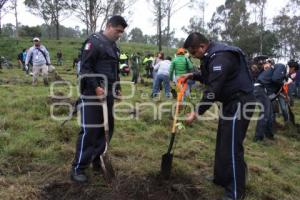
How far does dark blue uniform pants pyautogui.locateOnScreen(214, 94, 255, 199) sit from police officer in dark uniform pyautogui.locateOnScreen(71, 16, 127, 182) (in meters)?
1.45

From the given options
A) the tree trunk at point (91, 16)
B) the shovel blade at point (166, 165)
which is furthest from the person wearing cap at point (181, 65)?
the tree trunk at point (91, 16)

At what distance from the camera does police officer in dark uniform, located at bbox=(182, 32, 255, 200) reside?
475cm

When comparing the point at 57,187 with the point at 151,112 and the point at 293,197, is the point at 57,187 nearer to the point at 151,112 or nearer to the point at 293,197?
the point at 293,197

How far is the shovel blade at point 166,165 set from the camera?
5.39 metres

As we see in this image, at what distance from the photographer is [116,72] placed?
5359 millimetres

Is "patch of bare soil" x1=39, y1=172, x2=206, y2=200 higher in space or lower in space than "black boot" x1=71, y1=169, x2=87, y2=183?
lower

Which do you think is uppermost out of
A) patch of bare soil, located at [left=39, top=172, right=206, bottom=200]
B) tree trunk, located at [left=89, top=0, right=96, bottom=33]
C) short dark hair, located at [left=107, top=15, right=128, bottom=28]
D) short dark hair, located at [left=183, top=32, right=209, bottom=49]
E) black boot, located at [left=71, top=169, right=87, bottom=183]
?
tree trunk, located at [left=89, top=0, right=96, bottom=33]

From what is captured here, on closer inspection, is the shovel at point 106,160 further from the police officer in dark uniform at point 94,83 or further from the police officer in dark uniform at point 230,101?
the police officer in dark uniform at point 230,101

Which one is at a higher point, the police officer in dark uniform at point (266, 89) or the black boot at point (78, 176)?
the police officer in dark uniform at point (266, 89)

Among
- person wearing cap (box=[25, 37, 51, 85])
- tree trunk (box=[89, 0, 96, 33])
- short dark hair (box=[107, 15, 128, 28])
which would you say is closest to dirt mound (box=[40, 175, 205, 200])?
short dark hair (box=[107, 15, 128, 28])

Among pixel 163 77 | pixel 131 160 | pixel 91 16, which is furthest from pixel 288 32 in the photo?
pixel 131 160

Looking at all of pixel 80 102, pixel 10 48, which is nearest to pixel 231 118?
pixel 80 102

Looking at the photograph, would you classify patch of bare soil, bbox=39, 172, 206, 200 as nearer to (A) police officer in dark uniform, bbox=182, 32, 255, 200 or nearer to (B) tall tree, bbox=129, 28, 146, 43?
(A) police officer in dark uniform, bbox=182, 32, 255, 200

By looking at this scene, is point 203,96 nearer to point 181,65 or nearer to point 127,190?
point 127,190
